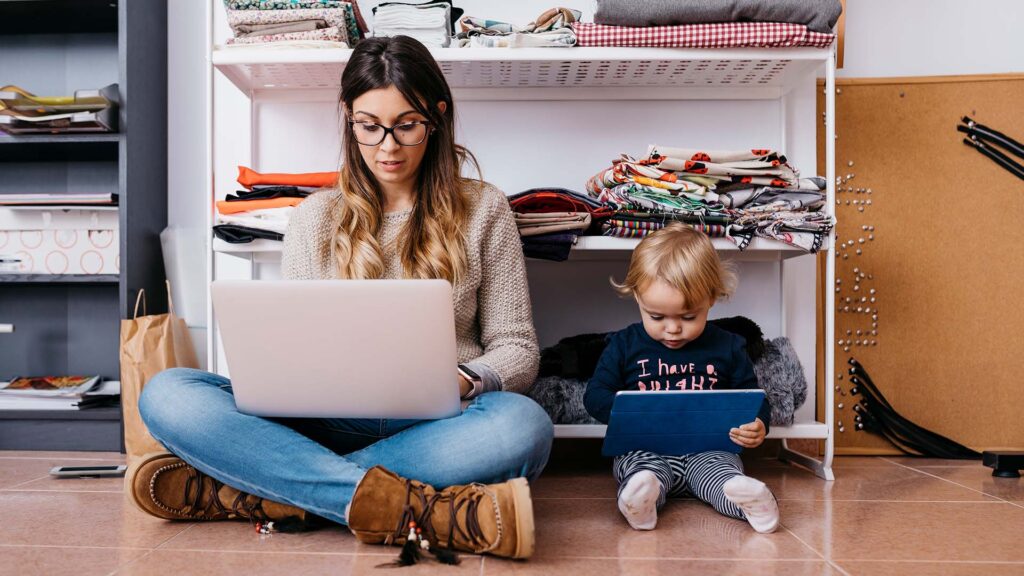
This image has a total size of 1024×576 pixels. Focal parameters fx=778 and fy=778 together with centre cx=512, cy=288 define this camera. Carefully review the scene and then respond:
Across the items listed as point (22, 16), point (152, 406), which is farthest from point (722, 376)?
point (22, 16)

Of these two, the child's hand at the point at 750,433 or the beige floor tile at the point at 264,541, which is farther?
the child's hand at the point at 750,433

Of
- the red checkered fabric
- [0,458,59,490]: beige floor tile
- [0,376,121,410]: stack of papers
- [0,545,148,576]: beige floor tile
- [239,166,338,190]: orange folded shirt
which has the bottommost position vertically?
[0,458,59,490]: beige floor tile

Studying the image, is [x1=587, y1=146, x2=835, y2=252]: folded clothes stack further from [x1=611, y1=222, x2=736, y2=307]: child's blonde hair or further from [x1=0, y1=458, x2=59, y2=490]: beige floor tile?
[x1=0, y1=458, x2=59, y2=490]: beige floor tile

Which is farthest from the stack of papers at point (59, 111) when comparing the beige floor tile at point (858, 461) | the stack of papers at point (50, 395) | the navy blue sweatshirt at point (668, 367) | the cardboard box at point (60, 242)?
the beige floor tile at point (858, 461)

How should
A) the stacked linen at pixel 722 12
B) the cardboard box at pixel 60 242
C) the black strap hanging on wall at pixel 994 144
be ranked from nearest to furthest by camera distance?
the stacked linen at pixel 722 12, the black strap hanging on wall at pixel 994 144, the cardboard box at pixel 60 242

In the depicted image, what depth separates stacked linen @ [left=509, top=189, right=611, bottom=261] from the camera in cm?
169

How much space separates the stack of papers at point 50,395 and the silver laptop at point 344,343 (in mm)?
1186


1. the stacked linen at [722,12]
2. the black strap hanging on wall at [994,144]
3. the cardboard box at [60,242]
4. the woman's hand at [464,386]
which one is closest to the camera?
the woman's hand at [464,386]

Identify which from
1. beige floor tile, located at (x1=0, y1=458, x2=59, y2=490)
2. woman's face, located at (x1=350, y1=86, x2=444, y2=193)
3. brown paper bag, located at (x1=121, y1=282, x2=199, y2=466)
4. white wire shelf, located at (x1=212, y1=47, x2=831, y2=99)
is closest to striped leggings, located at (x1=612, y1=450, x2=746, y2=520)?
woman's face, located at (x1=350, y1=86, x2=444, y2=193)

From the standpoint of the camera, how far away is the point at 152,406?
1235 mm

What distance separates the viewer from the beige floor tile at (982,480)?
5.12 ft

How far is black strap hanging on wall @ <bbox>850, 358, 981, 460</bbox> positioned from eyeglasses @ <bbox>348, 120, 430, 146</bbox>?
4.33 feet

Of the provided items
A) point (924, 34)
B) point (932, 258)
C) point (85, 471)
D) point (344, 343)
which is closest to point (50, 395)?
point (85, 471)

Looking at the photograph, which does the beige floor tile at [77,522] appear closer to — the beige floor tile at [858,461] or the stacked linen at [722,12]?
the stacked linen at [722,12]
